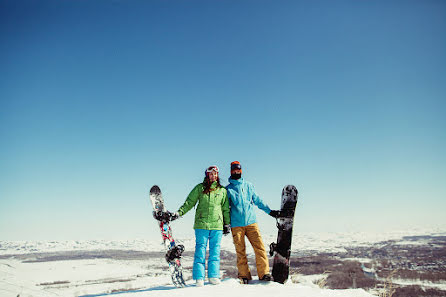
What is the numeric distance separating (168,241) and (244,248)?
1445 mm

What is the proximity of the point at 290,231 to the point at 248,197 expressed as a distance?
3.59ft

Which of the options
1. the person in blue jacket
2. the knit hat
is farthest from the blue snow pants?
the knit hat

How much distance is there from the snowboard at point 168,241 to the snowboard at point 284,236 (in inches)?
69.2

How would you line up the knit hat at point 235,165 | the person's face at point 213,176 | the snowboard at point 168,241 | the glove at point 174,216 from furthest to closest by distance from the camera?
the knit hat at point 235,165, the person's face at point 213,176, the glove at point 174,216, the snowboard at point 168,241

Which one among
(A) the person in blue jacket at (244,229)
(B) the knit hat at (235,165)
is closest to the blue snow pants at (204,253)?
(A) the person in blue jacket at (244,229)

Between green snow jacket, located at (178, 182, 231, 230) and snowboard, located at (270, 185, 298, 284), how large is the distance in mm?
1171

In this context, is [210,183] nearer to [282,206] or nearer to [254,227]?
[254,227]

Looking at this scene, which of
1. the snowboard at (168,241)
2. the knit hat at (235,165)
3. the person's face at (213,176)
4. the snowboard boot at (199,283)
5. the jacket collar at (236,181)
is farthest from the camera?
the knit hat at (235,165)

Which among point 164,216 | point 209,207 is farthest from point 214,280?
point 164,216

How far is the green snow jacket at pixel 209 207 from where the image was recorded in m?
4.35

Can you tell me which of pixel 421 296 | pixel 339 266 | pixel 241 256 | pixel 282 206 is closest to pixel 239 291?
pixel 241 256

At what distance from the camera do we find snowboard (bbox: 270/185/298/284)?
4.80 meters

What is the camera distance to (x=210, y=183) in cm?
466

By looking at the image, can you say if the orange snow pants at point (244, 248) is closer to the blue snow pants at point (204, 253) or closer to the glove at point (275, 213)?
the blue snow pants at point (204, 253)
